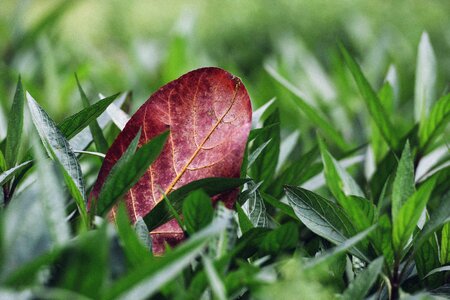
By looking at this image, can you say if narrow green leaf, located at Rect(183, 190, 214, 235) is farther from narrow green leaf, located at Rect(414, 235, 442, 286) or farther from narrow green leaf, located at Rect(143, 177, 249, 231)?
narrow green leaf, located at Rect(414, 235, 442, 286)

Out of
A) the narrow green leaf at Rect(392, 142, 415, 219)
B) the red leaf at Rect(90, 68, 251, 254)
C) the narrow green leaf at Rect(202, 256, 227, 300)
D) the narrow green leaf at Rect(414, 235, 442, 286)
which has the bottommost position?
the narrow green leaf at Rect(414, 235, 442, 286)

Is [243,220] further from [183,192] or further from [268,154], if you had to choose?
[268,154]

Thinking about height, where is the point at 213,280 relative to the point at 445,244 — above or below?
above

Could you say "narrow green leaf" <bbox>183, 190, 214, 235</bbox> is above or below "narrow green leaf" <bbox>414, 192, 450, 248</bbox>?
above

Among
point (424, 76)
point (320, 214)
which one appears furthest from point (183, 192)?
point (424, 76)

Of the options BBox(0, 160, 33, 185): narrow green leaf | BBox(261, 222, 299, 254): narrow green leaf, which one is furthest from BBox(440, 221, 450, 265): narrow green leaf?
BBox(0, 160, 33, 185): narrow green leaf

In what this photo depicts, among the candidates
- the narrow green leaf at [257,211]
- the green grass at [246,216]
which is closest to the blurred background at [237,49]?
the green grass at [246,216]
